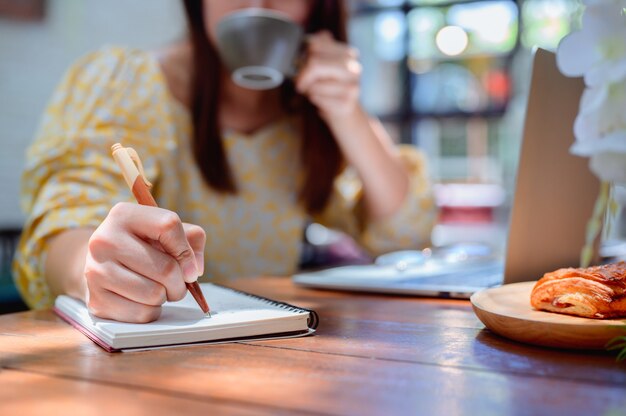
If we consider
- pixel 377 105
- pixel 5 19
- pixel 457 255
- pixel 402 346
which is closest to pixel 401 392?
pixel 402 346

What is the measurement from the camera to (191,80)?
150cm

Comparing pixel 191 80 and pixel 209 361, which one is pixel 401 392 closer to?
pixel 209 361

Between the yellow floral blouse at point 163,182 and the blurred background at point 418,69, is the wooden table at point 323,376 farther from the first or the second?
the blurred background at point 418,69

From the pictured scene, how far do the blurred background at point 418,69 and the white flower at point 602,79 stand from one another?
1.23 m

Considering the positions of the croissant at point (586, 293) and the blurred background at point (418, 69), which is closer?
the croissant at point (586, 293)

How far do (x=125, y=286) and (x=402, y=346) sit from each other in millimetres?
270

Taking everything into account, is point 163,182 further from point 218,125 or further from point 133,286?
point 133,286

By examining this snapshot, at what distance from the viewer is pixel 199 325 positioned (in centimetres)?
59

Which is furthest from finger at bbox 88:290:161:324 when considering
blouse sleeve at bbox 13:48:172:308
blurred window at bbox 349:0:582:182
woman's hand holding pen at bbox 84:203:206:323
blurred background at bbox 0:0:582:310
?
blurred window at bbox 349:0:582:182

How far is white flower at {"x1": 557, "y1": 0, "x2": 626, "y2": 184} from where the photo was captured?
0.45 m

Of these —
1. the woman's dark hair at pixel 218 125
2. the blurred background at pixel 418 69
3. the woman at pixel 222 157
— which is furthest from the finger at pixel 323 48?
the blurred background at pixel 418 69

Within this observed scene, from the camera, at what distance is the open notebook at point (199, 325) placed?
1.83 feet

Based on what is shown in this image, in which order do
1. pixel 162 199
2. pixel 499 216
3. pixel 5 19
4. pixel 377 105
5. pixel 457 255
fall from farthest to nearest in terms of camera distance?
pixel 499 216 < pixel 377 105 < pixel 5 19 < pixel 162 199 < pixel 457 255

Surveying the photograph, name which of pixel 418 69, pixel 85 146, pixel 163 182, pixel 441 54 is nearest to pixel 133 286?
pixel 85 146
